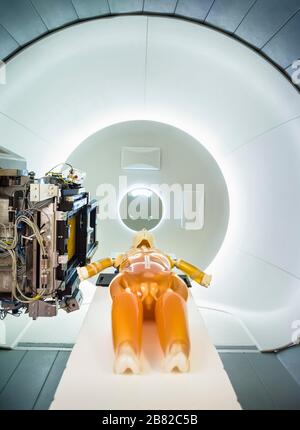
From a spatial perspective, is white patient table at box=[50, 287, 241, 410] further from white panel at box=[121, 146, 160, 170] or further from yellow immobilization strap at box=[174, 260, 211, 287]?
white panel at box=[121, 146, 160, 170]

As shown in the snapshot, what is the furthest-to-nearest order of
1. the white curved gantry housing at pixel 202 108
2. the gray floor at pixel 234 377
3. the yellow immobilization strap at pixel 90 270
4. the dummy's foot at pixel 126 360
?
1. the yellow immobilization strap at pixel 90 270
2. the white curved gantry housing at pixel 202 108
3. the gray floor at pixel 234 377
4. the dummy's foot at pixel 126 360

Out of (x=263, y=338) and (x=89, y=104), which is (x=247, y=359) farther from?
(x=89, y=104)

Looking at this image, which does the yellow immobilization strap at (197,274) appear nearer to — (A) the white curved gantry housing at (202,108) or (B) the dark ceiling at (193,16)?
(A) the white curved gantry housing at (202,108)

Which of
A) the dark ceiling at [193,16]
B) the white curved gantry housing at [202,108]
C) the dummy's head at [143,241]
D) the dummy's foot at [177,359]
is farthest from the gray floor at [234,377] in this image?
the dark ceiling at [193,16]

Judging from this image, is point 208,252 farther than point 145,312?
Yes

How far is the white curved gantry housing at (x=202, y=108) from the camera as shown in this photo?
7.06ft

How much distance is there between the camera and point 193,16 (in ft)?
6.77

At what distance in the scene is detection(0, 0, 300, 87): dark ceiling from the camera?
1.76 metres

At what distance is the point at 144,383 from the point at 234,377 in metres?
1.10

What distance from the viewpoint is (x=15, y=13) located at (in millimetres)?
1803

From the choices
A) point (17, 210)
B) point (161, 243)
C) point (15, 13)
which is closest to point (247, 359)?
point (161, 243)

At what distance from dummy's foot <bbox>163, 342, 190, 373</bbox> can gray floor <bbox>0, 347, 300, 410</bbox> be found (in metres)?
0.82

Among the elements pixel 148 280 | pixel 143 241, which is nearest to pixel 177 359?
pixel 148 280
